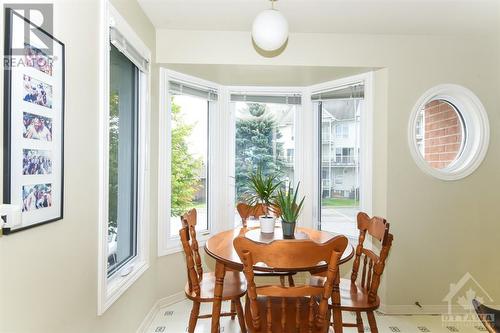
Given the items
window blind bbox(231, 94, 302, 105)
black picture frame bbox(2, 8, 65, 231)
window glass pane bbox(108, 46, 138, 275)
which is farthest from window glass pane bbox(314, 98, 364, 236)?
black picture frame bbox(2, 8, 65, 231)

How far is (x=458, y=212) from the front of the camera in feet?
9.10

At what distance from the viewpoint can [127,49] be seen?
2.00m

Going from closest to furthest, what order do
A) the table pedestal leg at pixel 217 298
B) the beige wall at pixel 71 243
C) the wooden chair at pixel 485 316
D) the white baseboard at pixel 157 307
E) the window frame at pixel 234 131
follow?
1. the wooden chair at pixel 485 316
2. the beige wall at pixel 71 243
3. the table pedestal leg at pixel 217 298
4. the white baseboard at pixel 157 307
5. the window frame at pixel 234 131

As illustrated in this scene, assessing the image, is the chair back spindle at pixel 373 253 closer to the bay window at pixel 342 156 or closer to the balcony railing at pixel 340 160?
the bay window at pixel 342 156

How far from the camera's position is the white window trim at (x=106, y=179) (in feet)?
5.37

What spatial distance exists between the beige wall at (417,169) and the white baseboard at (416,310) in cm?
3

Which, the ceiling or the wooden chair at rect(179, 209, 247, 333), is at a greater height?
the ceiling

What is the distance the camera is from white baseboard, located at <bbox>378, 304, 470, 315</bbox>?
2717mm

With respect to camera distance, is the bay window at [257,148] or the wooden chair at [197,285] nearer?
the wooden chair at [197,285]

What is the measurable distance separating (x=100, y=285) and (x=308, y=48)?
2.44 meters

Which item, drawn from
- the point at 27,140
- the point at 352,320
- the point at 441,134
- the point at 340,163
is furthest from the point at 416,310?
the point at 27,140

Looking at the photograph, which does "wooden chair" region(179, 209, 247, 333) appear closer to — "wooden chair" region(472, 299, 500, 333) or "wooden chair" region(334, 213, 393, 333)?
"wooden chair" region(334, 213, 393, 333)

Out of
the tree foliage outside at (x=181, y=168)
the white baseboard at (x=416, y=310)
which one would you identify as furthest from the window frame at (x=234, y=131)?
the white baseboard at (x=416, y=310)

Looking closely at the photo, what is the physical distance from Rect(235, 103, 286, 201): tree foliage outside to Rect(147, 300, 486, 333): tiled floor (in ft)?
4.12
